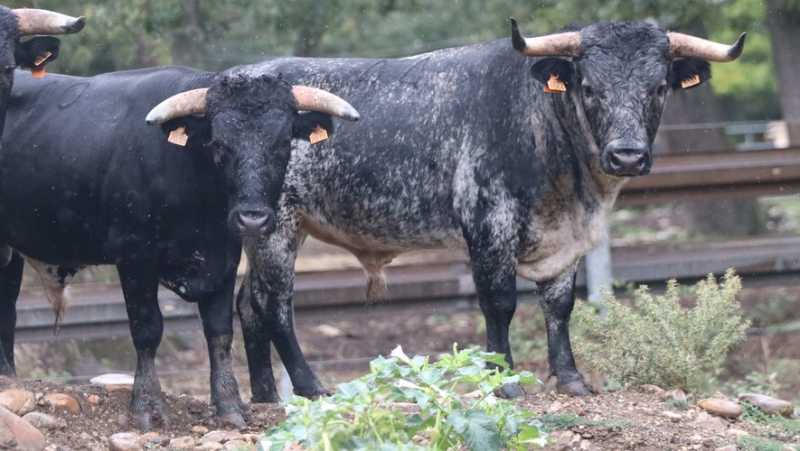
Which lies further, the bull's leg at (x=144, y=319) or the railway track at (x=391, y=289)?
the railway track at (x=391, y=289)

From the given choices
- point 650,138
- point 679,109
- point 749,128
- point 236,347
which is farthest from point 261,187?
point 749,128

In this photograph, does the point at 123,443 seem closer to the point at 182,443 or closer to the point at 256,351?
the point at 182,443

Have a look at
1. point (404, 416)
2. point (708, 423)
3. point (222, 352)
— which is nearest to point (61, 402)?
point (222, 352)

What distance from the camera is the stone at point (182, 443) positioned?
6535 millimetres

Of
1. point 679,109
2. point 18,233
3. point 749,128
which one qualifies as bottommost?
point 749,128

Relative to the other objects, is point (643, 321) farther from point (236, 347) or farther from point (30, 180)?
point (236, 347)

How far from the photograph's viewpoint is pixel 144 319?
741 centimetres

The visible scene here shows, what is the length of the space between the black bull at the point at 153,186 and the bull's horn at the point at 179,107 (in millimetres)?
11

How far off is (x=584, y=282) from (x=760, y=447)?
136 inches

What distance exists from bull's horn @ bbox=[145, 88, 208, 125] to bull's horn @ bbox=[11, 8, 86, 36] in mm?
765

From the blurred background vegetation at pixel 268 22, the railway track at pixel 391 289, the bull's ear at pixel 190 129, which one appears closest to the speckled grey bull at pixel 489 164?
the railway track at pixel 391 289

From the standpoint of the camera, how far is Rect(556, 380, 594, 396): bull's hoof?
794 cm

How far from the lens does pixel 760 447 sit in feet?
22.1

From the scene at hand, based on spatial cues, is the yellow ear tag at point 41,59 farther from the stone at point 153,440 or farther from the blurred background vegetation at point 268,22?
the blurred background vegetation at point 268,22
